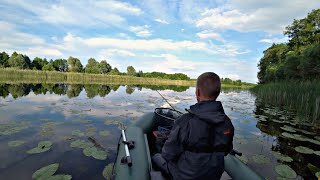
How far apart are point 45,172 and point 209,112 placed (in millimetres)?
3283

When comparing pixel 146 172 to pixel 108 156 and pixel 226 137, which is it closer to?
pixel 226 137

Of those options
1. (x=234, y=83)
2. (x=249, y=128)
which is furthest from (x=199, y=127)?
(x=234, y=83)

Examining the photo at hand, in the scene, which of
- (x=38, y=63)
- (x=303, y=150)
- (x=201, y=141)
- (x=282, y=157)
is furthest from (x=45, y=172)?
(x=38, y=63)

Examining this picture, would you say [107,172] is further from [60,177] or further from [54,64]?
[54,64]

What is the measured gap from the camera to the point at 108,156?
475 cm

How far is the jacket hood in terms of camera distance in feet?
6.31

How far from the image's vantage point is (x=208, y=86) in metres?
2.10

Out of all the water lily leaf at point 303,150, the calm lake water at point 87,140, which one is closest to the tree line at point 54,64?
the calm lake water at point 87,140

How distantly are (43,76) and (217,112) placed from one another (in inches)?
1629

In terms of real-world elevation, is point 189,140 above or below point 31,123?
above

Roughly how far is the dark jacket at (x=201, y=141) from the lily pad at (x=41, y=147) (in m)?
3.90

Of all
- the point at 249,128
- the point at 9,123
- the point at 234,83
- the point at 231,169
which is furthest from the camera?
the point at 234,83

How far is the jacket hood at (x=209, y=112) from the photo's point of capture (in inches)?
75.8

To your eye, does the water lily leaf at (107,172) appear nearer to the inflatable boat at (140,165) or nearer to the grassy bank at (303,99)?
the inflatable boat at (140,165)
